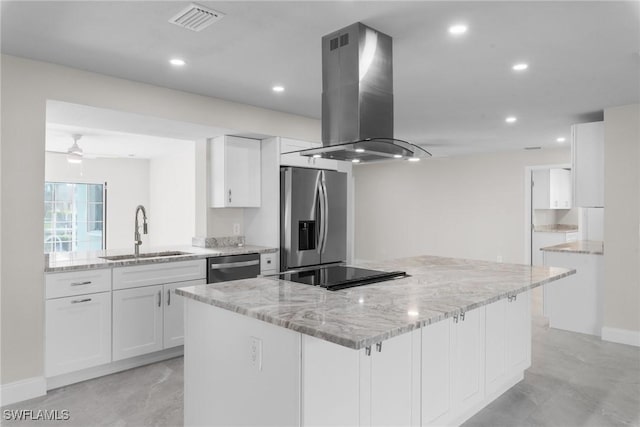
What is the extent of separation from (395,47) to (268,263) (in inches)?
98.5

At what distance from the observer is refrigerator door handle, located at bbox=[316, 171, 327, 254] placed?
4617 mm

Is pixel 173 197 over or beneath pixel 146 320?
over

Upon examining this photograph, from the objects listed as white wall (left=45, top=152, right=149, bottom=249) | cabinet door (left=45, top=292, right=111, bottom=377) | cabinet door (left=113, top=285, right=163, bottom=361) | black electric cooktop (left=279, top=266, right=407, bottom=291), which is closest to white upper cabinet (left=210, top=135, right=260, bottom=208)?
cabinet door (left=113, top=285, right=163, bottom=361)

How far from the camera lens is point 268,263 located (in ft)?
14.3

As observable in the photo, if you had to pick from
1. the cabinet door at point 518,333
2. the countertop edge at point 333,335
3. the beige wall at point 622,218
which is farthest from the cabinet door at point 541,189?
the countertop edge at point 333,335

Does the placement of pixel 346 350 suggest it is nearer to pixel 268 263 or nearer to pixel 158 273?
pixel 158 273

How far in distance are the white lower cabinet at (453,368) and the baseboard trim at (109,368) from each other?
7.99ft

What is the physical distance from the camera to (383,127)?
98.0 inches

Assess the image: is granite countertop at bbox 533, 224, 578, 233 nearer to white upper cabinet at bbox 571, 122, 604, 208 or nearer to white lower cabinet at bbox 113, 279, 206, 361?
white upper cabinet at bbox 571, 122, 604, 208

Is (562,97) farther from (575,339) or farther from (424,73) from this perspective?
(575,339)

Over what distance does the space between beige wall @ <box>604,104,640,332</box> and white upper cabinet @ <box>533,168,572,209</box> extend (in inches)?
144

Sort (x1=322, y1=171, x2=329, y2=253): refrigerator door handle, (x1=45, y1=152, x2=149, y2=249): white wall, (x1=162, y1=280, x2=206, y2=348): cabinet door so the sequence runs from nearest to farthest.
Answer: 1. (x1=162, y1=280, x2=206, y2=348): cabinet door
2. (x1=322, y1=171, x2=329, y2=253): refrigerator door handle
3. (x1=45, y1=152, x2=149, y2=249): white wall

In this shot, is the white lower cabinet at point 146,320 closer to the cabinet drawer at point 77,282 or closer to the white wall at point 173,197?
the cabinet drawer at point 77,282

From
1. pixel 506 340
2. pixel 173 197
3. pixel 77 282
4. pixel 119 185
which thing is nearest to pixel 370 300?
pixel 506 340
